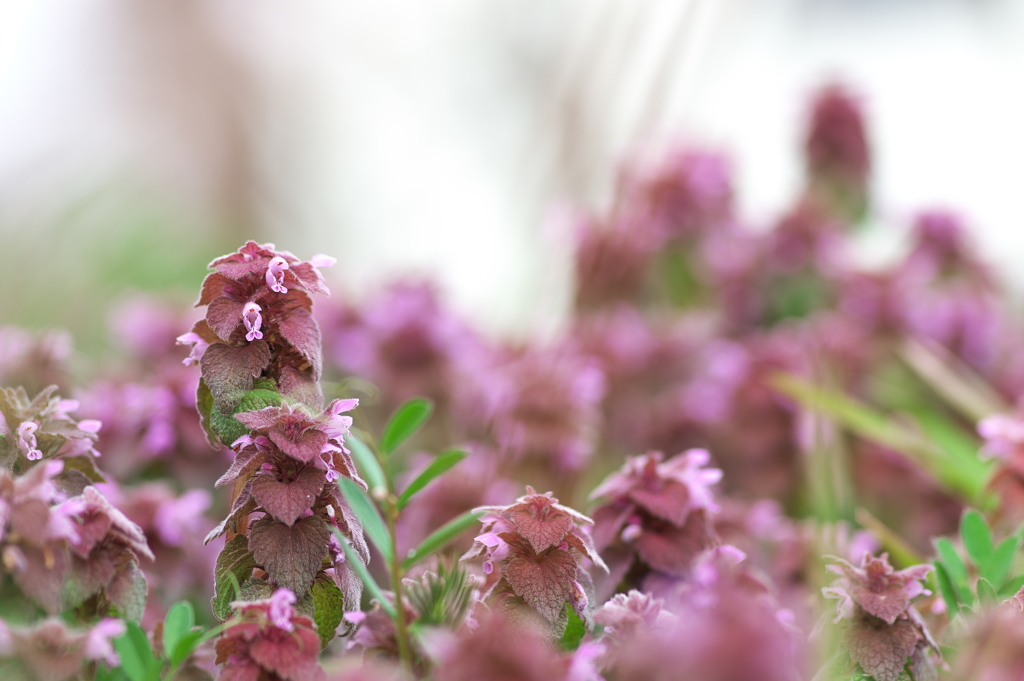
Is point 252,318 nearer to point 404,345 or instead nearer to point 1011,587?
point 1011,587

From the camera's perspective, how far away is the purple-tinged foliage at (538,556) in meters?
0.55

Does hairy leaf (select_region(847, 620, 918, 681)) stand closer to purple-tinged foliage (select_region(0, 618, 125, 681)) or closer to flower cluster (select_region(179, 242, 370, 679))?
flower cluster (select_region(179, 242, 370, 679))

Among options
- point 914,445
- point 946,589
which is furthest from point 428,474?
point 914,445

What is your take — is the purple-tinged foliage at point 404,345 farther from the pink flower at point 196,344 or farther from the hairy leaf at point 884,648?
the hairy leaf at point 884,648

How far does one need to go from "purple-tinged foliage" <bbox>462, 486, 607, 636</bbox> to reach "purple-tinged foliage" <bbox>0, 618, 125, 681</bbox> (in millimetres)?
213

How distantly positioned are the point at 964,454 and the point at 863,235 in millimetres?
987

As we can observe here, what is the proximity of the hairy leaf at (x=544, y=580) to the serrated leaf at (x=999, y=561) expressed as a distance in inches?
12.2

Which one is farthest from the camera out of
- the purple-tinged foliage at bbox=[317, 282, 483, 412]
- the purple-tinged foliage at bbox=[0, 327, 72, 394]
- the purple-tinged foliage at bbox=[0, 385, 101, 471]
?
the purple-tinged foliage at bbox=[317, 282, 483, 412]

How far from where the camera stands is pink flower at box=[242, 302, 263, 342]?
1.88 ft

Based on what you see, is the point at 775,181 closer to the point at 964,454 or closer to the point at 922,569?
the point at 964,454

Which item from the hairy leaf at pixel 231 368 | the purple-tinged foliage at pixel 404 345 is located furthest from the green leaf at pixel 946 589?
the purple-tinged foliage at pixel 404 345

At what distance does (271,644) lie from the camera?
1.62ft

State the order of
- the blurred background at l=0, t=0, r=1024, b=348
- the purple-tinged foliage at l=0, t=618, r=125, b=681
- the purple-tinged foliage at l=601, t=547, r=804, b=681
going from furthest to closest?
the blurred background at l=0, t=0, r=1024, b=348 → the purple-tinged foliage at l=0, t=618, r=125, b=681 → the purple-tinged foliage at l=601, t=547, r=804, b=681

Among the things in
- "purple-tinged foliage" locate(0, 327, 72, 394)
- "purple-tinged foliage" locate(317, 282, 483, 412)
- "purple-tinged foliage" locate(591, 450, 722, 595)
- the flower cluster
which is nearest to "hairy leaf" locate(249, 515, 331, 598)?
the flower cluster
